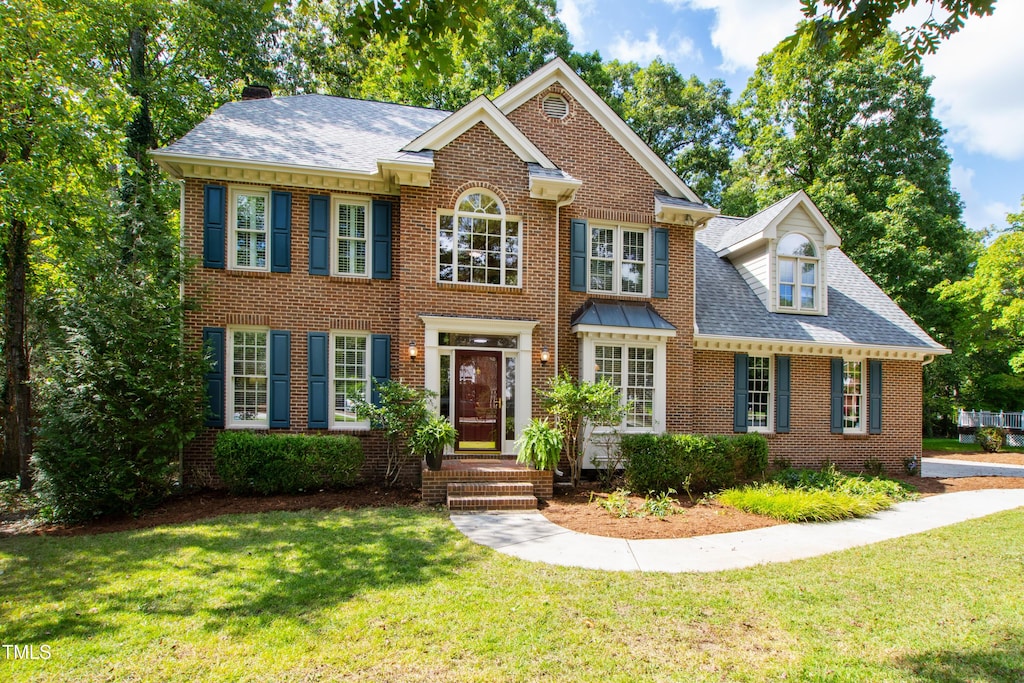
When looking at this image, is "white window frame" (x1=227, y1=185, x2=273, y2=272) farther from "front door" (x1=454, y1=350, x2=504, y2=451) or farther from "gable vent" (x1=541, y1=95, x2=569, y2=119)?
"gable vent" (x1=541, y1=95, x2=569, y2=119)

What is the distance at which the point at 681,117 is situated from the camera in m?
30.5

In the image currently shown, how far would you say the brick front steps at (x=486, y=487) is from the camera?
373 inches

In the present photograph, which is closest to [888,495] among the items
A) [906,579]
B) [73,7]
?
[906,579]

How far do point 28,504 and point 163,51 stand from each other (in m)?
15.1

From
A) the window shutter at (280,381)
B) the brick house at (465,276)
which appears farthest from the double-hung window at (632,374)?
the window shutter at (280,381)

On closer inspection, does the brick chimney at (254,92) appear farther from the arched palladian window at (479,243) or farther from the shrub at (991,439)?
the shrub at (991,439)

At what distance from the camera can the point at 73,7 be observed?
41.0ft

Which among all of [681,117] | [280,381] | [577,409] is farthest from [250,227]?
[681,117]

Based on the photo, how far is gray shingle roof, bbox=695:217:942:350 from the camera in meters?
13.7

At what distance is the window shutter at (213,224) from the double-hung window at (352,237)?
6.86ft

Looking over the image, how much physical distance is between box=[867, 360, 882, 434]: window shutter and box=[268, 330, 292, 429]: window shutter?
1352 centimetres

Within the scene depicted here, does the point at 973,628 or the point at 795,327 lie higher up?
the point at 795,327

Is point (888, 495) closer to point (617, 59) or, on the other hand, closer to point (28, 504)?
point (28, 504)

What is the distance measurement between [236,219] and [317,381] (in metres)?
3.52
